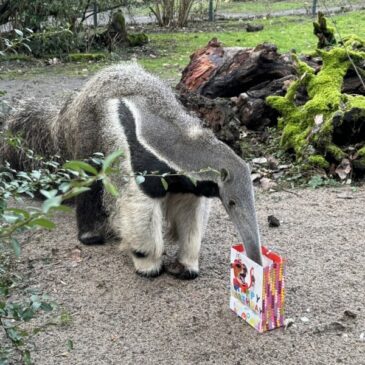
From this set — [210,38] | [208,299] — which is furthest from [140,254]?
[210,38]

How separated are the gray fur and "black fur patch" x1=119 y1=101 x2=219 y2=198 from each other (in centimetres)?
4

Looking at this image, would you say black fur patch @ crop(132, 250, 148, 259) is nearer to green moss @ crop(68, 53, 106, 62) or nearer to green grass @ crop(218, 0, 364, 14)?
green moss @ crop(68, 53, 106, 62)

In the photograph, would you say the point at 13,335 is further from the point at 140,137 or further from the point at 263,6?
the point at 263,6

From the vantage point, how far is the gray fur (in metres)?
4.05

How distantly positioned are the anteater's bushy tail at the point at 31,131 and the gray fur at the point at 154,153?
1.25 feet

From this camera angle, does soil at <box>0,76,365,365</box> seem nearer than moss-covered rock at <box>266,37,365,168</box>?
Yes

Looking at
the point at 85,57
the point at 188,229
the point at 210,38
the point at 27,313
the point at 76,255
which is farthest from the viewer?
the point at 210,38

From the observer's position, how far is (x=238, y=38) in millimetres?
16453

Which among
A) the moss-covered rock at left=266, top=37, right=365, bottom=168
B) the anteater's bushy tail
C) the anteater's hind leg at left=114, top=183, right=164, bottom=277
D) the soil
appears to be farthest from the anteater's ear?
the moss-covered rock at left=266, top=37, right=365, bottom=168

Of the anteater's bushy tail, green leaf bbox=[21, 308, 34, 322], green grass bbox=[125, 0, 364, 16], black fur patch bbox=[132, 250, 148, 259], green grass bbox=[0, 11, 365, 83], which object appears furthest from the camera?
green grass bbox=[125, 0, 364, 16]

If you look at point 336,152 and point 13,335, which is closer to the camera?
point 13,335

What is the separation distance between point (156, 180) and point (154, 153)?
0.21m

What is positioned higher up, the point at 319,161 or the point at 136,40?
the point at 136,40

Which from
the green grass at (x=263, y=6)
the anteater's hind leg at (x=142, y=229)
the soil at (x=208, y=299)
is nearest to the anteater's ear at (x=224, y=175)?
the anteater's hind leg at (x=142, y=229)
